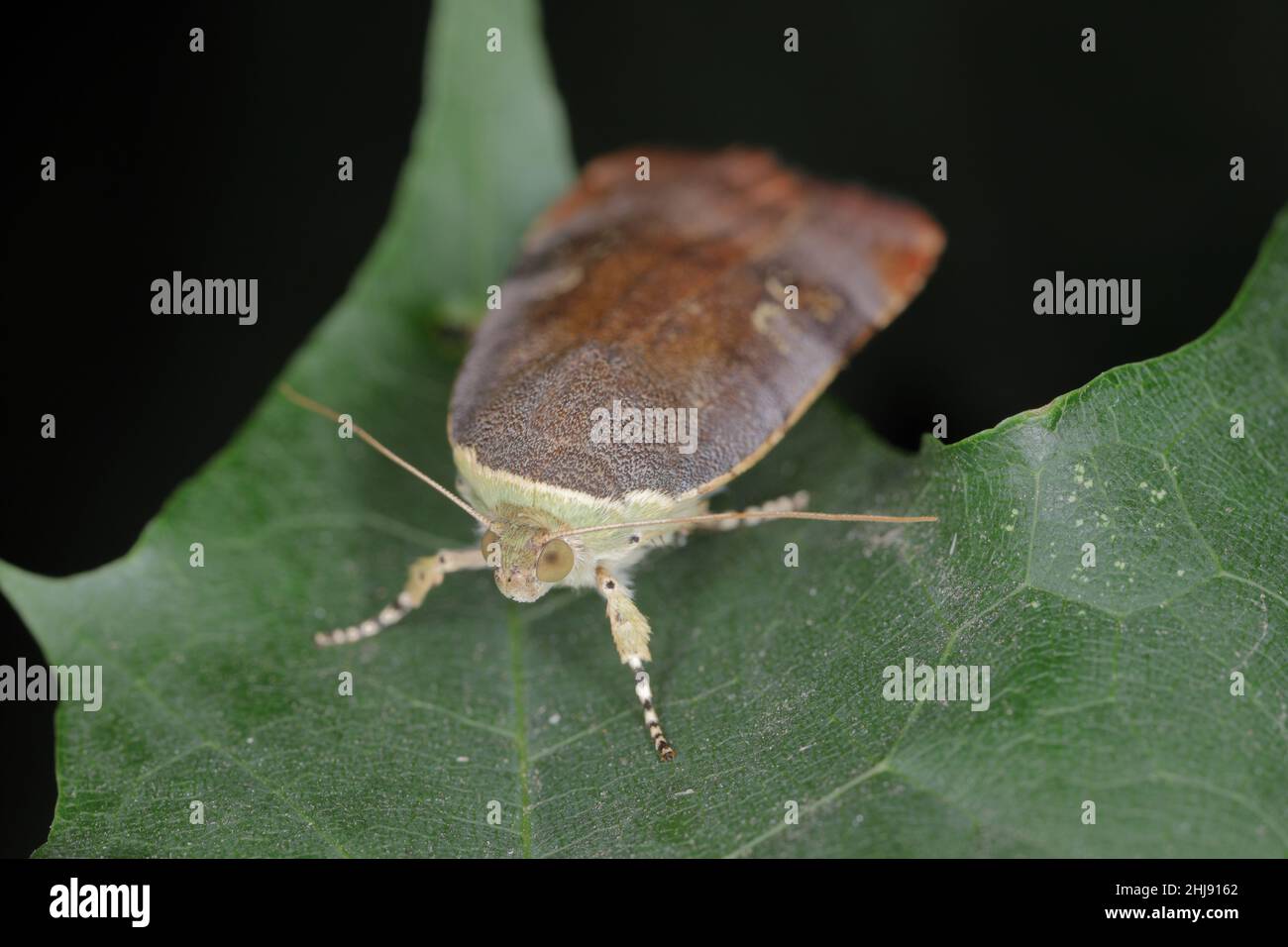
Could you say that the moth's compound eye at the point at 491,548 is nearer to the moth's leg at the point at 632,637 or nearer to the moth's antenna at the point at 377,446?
the moth's antenna at the point at 377,446

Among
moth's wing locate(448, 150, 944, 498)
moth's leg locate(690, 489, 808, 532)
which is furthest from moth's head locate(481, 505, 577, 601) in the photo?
moth's leg locate(690, 489, 808, 532)

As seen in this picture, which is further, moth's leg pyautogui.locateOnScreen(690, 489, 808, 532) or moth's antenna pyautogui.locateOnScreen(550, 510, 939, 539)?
moth's leg pyautogui.locateOnScreen(690, 489, 808, 532)

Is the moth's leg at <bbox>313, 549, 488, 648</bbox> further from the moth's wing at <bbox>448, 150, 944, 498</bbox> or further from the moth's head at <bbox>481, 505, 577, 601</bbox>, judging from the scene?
the moth's wing at <bbox>448, 150, 944, 498</bbox>

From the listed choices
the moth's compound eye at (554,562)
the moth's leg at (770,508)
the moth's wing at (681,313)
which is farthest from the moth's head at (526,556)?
the moth's leg at (770,508)

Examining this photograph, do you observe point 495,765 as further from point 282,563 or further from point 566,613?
point 282,563

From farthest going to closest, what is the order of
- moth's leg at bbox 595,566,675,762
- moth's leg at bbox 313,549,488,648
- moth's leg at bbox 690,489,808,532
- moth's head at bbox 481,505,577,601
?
1. moth's leg at bbox 690,489,808,532
2. moth's leg at bbox 313,549,488,648
3. moth's head at bbox 481,505,577,601
4. moth's leg at bbox 595,566,675,762

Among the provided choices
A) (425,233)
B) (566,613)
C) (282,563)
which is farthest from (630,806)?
(425,233)
